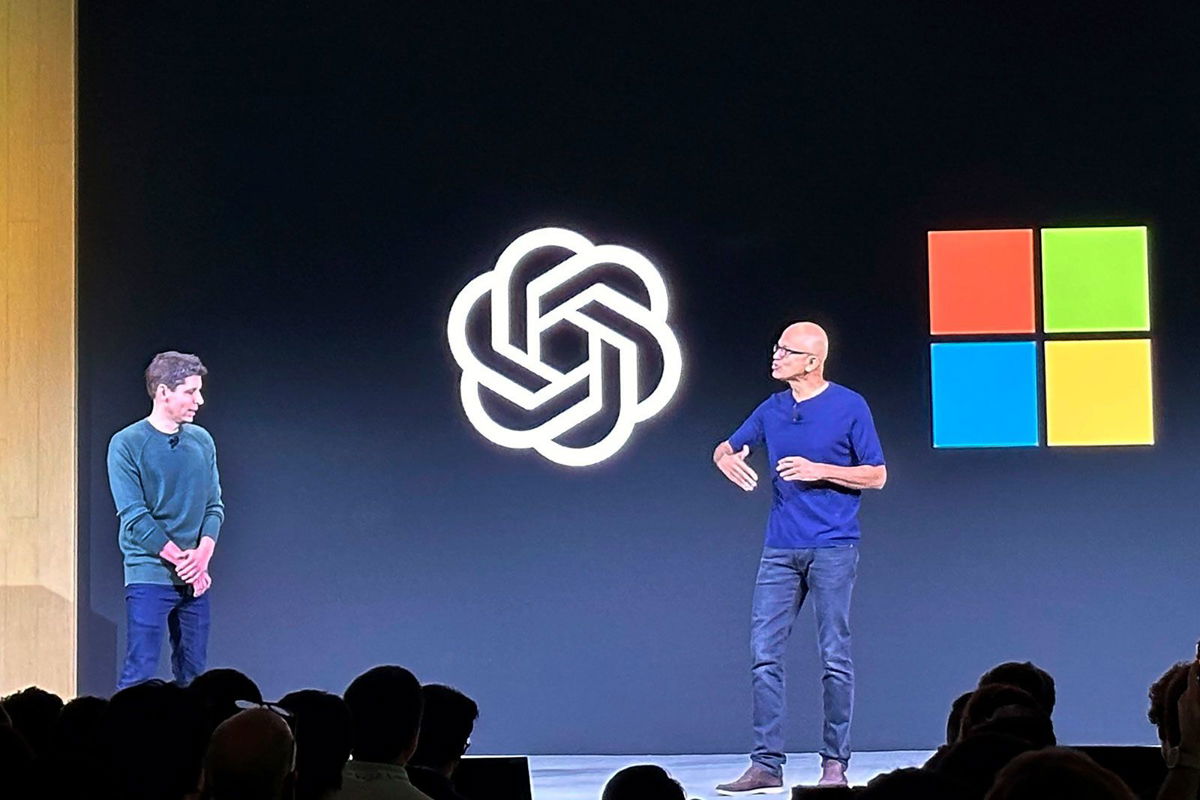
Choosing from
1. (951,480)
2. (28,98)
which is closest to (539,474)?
(951,480)

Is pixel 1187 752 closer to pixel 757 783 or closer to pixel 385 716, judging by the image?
pixel 385 716

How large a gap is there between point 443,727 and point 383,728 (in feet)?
1.16

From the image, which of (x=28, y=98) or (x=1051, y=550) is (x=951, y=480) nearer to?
(x=1051, y=550)

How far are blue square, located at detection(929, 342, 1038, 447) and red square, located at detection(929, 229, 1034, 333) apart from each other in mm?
101

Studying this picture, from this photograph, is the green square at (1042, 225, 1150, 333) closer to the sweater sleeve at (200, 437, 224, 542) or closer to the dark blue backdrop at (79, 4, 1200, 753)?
the dark blue backdrop at (79, 4, 1200, 753)

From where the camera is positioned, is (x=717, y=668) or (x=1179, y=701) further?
(x=717, y=668)

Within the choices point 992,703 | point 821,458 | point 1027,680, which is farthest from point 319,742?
point 821,458

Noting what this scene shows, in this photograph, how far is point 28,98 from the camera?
23.1 feet

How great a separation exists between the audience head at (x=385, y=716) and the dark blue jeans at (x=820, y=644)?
2.88 m

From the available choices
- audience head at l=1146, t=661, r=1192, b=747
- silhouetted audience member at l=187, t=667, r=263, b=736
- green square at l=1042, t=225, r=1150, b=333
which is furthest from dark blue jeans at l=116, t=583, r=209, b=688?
audience head at l=1146, t=661, r=1192, b=747

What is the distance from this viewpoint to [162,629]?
646cm

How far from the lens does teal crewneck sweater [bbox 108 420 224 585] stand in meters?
6.40

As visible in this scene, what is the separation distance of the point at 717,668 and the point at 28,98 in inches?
143

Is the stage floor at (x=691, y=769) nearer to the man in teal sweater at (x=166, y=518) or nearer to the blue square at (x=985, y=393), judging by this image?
the blue square at (x=985, y=393)
